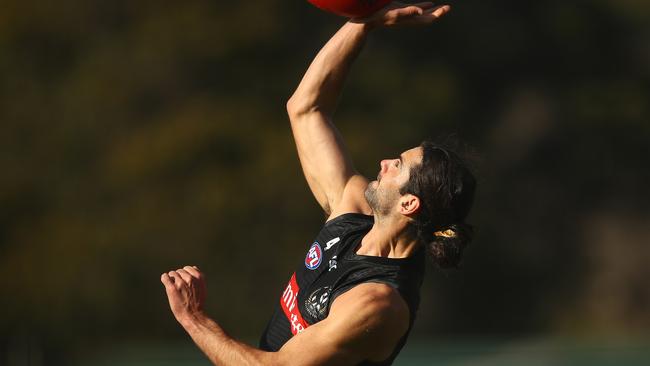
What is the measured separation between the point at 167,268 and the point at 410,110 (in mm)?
3204

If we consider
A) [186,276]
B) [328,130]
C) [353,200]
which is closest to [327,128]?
[328,130]

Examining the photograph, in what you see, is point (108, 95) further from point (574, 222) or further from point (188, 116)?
point (574, 222)

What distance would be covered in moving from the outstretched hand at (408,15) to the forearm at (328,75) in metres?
0.36

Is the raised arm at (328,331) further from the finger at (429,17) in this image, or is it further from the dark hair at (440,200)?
the finger at (429,17)

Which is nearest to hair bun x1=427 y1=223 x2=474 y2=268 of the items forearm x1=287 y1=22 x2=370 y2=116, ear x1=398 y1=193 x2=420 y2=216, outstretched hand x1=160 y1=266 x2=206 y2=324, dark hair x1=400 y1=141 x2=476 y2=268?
dark hair x1=400 y1=141 x2=476 y2=268

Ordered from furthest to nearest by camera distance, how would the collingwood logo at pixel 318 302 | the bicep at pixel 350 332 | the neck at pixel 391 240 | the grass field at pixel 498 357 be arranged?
1. the grass field at pixel 498 357
2. the neck at pixel 391 240
3. the collingwood logo at pixel 318 302
4. the bicep at pixel 350 332

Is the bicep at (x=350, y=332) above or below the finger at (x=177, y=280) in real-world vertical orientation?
below

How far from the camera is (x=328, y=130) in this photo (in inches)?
182

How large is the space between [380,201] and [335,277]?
1.08 feet

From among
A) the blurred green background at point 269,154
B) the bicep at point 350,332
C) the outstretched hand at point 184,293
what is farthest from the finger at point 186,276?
the blurred green background at point 269,154

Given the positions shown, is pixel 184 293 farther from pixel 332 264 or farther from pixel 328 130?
pixel 328 130

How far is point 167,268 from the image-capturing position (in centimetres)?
1229

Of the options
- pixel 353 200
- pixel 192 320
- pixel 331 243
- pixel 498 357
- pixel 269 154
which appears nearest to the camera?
pixel 192 320

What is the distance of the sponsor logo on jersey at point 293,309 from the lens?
4.20 m
